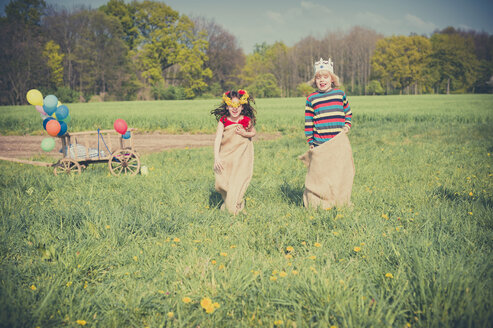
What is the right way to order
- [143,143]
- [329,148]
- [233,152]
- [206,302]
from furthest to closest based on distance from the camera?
1. [143,143]
2. [233,152]
3. [329,148]
4. [206,302]

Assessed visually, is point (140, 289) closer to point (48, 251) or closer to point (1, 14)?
point (48, 251)

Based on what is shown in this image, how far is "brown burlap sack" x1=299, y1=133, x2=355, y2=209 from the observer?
3.83 meters

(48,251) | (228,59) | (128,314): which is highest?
(228,59)

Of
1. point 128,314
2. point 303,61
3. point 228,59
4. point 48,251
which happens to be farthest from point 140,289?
point 303,61

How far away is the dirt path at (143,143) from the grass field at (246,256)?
6.50 m

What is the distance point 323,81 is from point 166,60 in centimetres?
6225

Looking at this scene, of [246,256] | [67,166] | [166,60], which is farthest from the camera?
[166,60]

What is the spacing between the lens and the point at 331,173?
3863 mm

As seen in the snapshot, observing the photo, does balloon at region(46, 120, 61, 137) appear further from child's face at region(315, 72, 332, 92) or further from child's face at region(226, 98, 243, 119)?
child's face at region(315, 72, 332, 92)

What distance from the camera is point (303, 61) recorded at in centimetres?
7750

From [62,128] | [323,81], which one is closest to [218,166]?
[323,81]

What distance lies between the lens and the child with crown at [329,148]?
12.6ft

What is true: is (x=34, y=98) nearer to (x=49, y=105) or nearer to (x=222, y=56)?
(x=49, y=105)

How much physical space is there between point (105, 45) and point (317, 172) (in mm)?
59142
